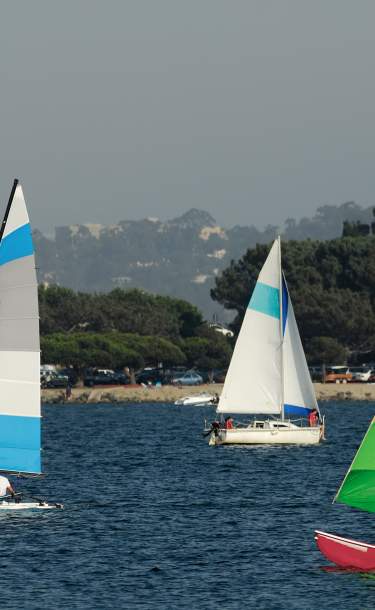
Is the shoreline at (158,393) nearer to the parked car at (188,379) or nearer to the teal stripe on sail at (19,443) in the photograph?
the parked car at (188,379)

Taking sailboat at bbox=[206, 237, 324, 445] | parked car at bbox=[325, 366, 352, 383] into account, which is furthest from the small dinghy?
sailboat at bbox=[206, 237, 324, 445]

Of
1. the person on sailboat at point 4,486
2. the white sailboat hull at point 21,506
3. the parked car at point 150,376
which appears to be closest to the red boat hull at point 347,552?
the person on sailboat at point 4,486

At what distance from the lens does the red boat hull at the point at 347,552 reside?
4084 cm

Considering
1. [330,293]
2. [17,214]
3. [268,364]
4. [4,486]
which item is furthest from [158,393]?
[17,214]

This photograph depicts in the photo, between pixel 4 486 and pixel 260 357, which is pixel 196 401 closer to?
pixel 260 357

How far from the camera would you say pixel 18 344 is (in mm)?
47625

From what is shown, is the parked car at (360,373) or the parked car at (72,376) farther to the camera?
the parked car at (72,376)

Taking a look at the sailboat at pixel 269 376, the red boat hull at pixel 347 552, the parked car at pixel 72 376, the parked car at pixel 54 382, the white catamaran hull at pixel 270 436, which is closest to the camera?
the red boat hull at pixel 347 552

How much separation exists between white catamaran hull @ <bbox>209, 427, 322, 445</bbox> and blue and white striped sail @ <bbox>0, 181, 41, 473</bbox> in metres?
37.1

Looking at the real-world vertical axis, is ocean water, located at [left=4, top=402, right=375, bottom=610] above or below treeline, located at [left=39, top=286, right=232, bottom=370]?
below

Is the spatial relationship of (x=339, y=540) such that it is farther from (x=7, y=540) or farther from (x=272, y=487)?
(x=272, y=487)

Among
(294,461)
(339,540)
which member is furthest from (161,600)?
(294,461)

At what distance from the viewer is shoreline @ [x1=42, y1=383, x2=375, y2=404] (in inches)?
6521

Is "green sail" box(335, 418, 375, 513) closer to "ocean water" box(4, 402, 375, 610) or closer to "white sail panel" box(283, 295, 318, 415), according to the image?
"ocean water" box(4, 402, 375, 610)
